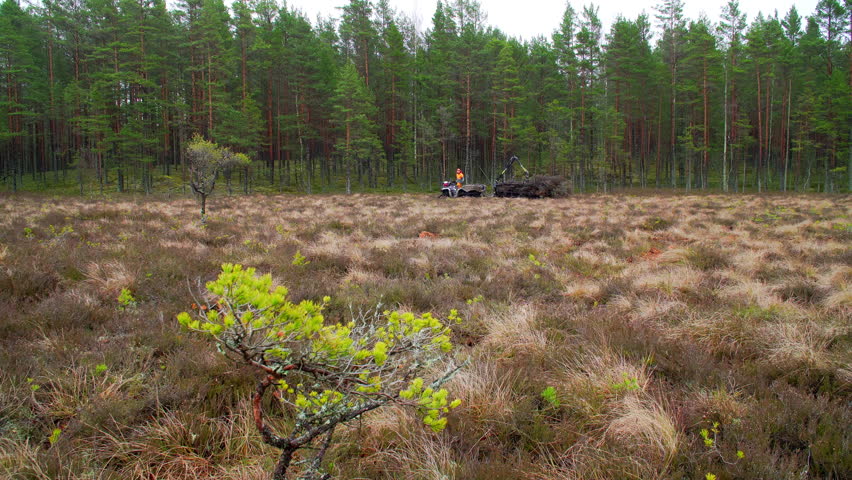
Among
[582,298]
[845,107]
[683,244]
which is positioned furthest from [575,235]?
[845,107]

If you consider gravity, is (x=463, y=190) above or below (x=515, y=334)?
above

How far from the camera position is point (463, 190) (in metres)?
26.3

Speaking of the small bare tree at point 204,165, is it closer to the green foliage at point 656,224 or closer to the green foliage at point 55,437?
the green foliage at point 55,437

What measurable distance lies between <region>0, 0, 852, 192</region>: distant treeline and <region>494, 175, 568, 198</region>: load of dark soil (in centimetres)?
987

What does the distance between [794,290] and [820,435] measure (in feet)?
12.2

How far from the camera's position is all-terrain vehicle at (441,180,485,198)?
26125 mm

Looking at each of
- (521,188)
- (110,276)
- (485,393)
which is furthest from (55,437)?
(521,188)

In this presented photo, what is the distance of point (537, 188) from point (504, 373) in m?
23.9

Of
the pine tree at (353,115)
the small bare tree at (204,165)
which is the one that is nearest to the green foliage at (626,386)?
the small bare tree at (204,165)

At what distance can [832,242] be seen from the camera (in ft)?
25.1

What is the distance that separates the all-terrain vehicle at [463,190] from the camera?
26.1m

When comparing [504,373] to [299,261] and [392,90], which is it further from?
[392,90]

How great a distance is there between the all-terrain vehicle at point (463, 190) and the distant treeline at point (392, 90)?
10.1 m

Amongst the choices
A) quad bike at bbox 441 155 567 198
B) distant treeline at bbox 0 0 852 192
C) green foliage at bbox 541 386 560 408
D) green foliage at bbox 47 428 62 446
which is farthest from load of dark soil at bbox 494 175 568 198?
green foliage at bbox 47 428 62 446
